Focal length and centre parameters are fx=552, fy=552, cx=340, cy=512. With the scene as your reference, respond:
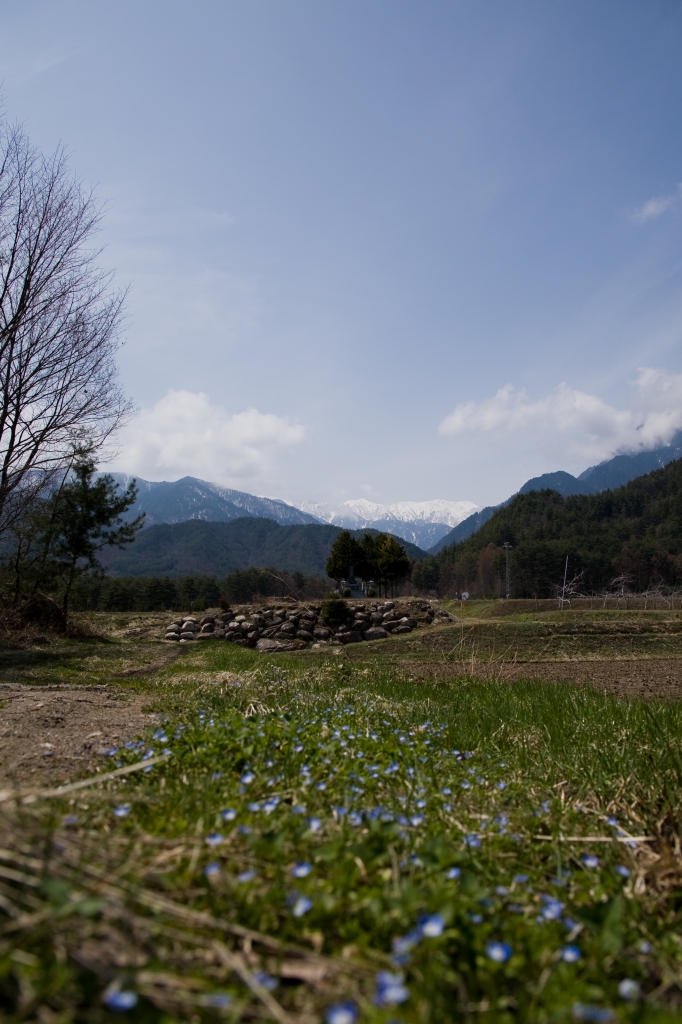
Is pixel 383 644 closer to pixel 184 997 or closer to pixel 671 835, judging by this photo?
pixel 671 835

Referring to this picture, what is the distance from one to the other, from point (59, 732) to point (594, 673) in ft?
36.9

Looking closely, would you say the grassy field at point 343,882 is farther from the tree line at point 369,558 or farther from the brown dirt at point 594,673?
the tree line at point 369,558

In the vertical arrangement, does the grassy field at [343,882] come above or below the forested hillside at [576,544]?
below

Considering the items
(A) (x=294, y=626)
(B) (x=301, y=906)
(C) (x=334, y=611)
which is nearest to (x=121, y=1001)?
(B) (x=301, y=906)

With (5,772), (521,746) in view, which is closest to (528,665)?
(521,746)

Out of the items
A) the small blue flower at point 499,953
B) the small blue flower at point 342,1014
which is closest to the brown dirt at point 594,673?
the small blue flower at point 499,953

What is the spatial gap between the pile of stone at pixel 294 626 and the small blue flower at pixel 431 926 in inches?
806

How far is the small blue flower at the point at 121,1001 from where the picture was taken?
3.20 feet

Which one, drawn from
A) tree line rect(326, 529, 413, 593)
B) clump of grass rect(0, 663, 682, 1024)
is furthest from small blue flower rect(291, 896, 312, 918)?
tree line rect(326, 529, 413, 593)

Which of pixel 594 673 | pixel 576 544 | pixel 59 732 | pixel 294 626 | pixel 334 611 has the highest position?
pixel 576 544

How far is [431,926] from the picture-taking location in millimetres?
1318

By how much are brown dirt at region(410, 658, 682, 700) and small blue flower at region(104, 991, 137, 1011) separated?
8.45 meters

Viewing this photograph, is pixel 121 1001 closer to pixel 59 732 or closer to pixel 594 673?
pixel 59 732

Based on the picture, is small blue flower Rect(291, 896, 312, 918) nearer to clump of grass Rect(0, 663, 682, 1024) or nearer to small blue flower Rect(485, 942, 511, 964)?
clump of grass Rect(0, 663, 682, 1024)
